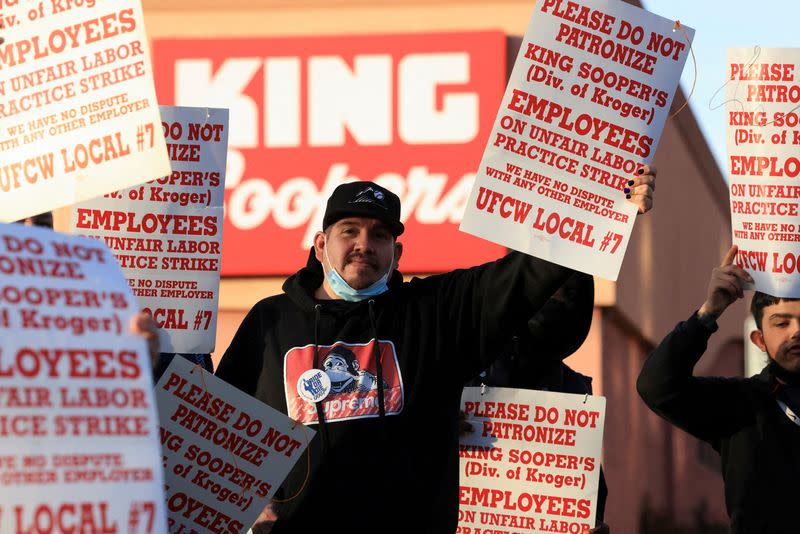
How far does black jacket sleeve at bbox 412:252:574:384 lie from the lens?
4504 mm

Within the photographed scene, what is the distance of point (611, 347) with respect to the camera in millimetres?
14477

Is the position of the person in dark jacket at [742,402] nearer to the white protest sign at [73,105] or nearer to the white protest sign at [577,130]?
the white protest sign at [577,130]

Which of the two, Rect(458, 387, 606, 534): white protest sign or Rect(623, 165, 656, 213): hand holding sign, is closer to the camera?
Rect(623, 165, 656, 213): hand holding sign

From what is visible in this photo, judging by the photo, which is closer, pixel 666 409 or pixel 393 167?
pixel 666 409

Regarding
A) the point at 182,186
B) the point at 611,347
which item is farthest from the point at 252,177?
the point at 182,186

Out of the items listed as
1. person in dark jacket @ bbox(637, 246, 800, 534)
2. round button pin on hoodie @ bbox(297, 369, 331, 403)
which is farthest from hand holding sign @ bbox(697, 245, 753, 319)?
round button pin on hoodie @ bbox(297, 369, 331, 403)

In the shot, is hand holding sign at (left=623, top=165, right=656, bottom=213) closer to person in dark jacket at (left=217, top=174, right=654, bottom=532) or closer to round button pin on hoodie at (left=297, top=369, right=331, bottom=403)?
person in dark jacket at (left=217, top=174, right=654, bottom=532)

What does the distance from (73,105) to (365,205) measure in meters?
1.01

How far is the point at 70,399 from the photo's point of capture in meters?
3.23

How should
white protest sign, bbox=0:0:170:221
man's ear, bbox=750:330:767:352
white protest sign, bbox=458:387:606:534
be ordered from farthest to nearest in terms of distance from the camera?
white protest sign, bbox=458:387:606:534, man's ear, bbox=750:330:767:352, white protest sign, bbox=0:0:170:221

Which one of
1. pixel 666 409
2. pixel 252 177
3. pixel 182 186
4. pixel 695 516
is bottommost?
pixel 695 516

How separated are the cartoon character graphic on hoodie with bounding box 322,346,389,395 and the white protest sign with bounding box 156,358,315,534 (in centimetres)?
18

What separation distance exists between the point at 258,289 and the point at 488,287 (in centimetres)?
893

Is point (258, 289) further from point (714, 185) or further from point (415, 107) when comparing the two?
point (714, 185)
